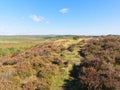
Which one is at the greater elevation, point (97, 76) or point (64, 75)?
point (97, 76)

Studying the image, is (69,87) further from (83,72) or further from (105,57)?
(105,57)

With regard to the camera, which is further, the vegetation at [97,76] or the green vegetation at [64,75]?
the green vegetation at [64,75]

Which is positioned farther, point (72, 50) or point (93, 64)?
point (72, 50)

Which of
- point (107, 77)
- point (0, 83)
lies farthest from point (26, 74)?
point (107, 77)

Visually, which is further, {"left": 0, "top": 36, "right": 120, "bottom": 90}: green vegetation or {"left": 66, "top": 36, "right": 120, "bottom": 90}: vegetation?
{"left": 0, "top": 36, "right": 120, "bottom": 90}: green vegetation

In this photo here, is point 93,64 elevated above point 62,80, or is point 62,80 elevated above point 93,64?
point 93,64

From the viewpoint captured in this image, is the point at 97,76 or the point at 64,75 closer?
the point at 97,76

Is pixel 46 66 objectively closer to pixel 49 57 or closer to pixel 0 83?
pixel 49 57

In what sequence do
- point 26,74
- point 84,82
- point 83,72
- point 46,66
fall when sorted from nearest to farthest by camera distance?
point 84,82, point 83,72, point 26,74, point 46,66

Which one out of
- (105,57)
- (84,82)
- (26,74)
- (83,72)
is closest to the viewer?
(84,82)
